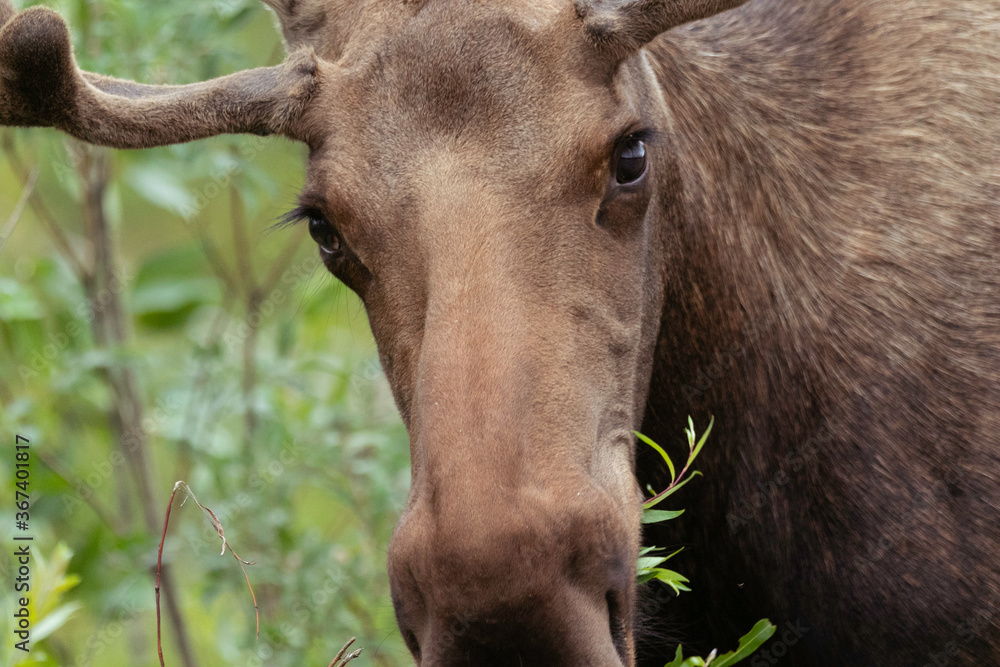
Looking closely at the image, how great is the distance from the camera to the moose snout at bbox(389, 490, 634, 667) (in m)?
2.62

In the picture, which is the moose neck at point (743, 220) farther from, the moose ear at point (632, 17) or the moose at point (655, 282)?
the moose ear at point (632, 17)

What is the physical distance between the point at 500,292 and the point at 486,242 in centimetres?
14

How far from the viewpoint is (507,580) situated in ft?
8.54

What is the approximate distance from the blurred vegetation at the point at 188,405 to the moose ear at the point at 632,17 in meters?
2.32

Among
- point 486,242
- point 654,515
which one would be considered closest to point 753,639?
point 654,515

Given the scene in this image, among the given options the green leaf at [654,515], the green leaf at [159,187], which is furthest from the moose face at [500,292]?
the green leaf at [159,187]

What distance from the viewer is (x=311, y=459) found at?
5.95 metres

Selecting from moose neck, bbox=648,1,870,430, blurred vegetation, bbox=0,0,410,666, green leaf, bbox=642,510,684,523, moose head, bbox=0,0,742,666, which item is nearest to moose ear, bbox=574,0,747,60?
moose head, bbox=0,0,742,666

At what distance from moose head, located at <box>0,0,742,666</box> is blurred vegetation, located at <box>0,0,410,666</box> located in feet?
6.25

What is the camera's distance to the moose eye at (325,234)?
3.44m

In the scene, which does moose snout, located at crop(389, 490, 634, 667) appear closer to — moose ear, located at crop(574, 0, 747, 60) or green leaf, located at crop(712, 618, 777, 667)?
green leaf, located at crop(712, 618, 777, 667)

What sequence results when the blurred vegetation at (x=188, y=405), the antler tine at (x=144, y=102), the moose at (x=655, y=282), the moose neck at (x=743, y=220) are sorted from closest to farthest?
1. the moose at (x=655, y=282)
2. the antler tine at (x=144, y=102)
3. the moose neck at (x=743, y=220)
4. the blurred vegetation at (x=188, y=405)

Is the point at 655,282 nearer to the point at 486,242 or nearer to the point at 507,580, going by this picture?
the point at 486,242

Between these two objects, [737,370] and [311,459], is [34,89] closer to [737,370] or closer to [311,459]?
[737,370]
